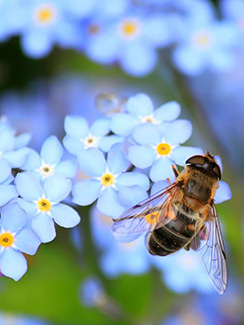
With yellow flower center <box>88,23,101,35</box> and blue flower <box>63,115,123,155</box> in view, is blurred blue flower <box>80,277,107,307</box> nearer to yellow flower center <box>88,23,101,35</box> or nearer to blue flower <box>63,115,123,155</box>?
blue flower <box>63,115,123,155</box>

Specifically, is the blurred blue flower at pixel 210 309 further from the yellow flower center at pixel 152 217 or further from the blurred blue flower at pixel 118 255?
the yellow flower center at pixel 152 217

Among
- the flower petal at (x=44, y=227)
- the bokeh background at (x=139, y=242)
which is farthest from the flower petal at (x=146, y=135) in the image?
the bokeh background at (x=139, y=242)

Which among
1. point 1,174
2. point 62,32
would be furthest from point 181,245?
point 62,32

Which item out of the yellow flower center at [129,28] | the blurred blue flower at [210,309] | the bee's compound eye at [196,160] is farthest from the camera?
the blurred blue flower at [210,309]

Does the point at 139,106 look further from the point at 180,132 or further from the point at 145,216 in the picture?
the point at 145,216

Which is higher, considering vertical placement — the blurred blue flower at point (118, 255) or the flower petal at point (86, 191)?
the flower petal at point (86, 191)

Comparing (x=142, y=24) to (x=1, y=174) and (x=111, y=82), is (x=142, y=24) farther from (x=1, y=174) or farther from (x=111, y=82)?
(x=1, y=174)

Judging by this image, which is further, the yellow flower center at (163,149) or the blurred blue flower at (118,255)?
the blurred blue flower at (118,255)

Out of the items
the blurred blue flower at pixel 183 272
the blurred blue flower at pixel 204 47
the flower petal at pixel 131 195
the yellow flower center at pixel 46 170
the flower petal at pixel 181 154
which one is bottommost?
the blurred blue flower at pixel 183 272
